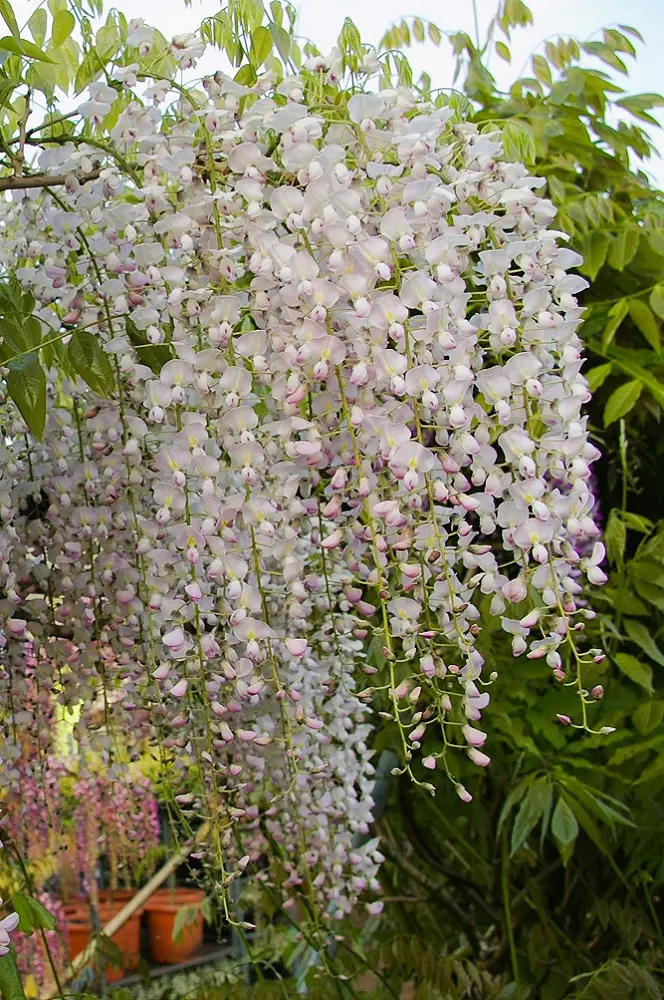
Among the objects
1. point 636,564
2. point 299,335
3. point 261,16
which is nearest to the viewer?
point 299,335

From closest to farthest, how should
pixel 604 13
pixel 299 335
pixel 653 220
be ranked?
pixel 299 335
pixel 653 220
pixel 604 13

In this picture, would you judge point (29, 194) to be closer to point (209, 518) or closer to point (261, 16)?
point (261, 16)

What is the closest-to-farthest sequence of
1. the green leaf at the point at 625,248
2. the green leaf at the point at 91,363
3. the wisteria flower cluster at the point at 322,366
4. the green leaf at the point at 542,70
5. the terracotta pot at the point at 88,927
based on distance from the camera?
the wisteria flower cluster at the point at 322,366, the green leaf at the point at 91,363, the green leaf at the point at 625,248, the green leaf at the point at 542,70, the terracotta pot at the point at 88,927

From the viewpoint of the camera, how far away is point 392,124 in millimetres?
854

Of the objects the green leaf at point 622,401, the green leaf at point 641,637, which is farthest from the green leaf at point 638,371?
the green leaf at point 641,637

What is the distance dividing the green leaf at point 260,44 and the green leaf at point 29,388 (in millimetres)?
360

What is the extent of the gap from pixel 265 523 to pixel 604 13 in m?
1.53

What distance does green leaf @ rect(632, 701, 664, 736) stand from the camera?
1.38m

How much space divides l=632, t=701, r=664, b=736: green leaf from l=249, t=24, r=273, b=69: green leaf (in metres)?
0.94

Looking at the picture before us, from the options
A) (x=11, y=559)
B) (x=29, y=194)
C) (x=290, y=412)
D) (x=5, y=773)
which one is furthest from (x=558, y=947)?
(x=29, y=194)

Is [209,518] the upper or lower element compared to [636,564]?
upper

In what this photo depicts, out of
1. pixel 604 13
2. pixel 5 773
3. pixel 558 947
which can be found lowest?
pixel 558 947

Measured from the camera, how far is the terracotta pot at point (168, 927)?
3885 millimetres

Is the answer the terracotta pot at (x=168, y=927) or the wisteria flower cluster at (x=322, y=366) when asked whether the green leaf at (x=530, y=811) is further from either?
the terracotta pot at (x=168, y=927)
